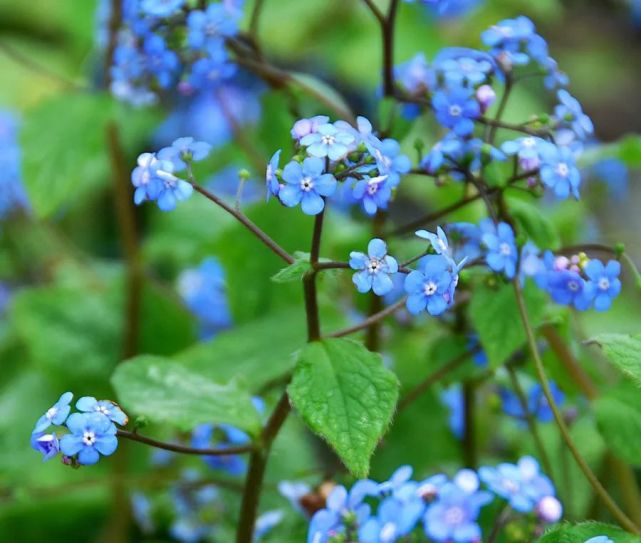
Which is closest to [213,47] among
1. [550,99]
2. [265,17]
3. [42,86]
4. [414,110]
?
[414,110]

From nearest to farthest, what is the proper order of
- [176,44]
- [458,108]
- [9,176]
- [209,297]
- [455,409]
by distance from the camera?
[458,108] < [176,44] < [455,409] < [209,297] < [9,176]

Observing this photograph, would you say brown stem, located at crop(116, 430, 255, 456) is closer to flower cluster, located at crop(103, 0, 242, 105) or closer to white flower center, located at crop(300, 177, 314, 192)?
white flower center, located at crop(300, 177, 314, 192)

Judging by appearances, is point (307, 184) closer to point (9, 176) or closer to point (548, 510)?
point (548, 510)

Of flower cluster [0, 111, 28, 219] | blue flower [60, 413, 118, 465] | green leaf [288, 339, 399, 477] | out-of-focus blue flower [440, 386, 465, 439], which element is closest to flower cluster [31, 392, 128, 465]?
blue flower [60, 413, 118, 465]

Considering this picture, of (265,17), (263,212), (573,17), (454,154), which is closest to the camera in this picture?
(454,154)

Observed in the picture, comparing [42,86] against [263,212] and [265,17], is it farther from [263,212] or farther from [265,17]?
[263,212]

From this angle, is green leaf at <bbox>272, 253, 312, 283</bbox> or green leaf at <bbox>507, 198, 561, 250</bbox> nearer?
green leaf at <bbox>272, 253, 312, 283</bbox>

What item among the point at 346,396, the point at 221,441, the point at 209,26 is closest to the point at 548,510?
the point at 346,396
